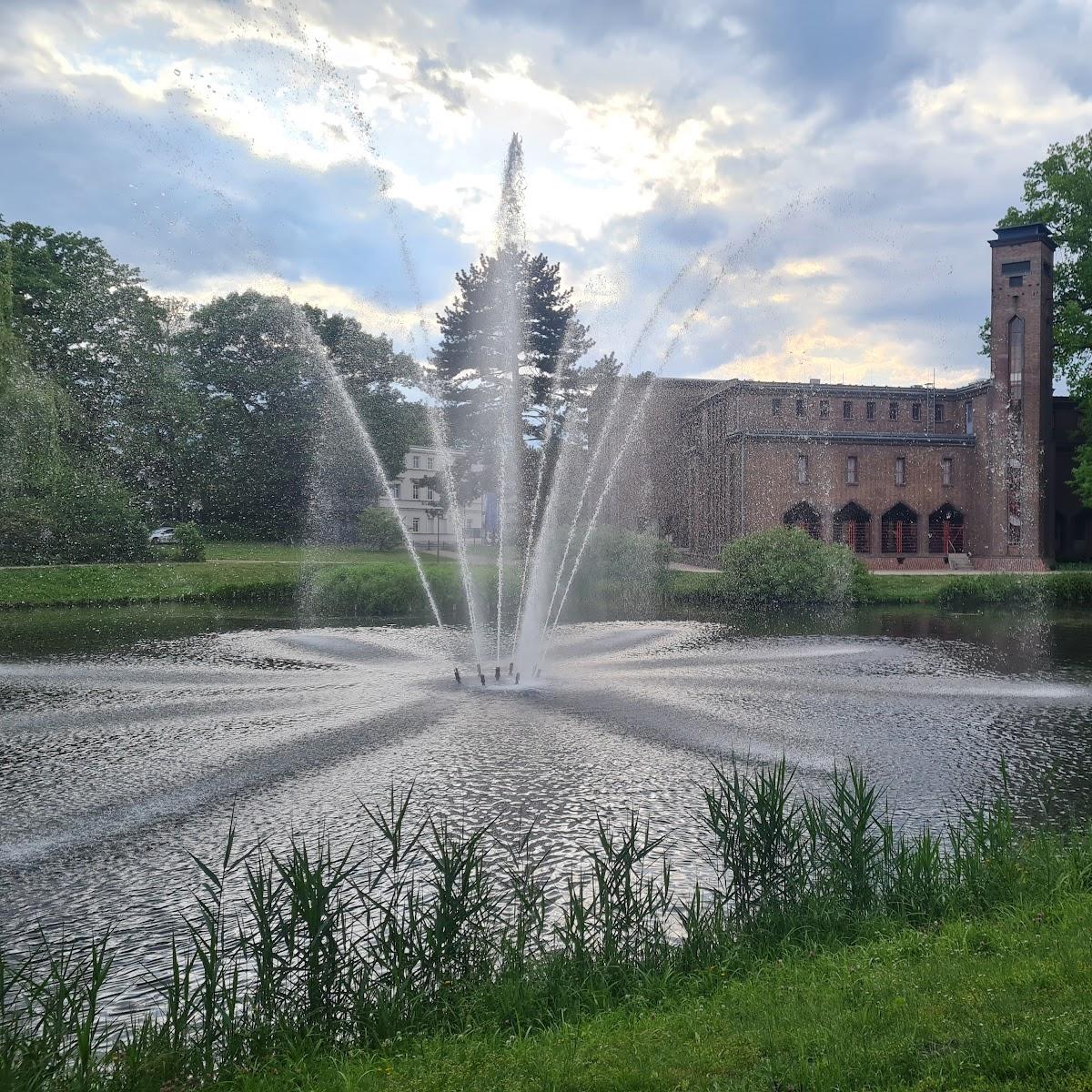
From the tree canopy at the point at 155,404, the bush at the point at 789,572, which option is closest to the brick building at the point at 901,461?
the bush at the point at 789,572

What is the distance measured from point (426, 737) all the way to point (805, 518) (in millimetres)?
43650

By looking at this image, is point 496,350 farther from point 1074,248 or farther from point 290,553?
point 1074,248

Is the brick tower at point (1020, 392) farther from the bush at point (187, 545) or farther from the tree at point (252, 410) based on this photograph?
the bush at point (187, 545)

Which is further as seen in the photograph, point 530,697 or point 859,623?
point 859,623

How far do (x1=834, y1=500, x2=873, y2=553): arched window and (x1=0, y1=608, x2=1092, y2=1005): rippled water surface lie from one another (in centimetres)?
3037

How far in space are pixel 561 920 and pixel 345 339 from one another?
189ft

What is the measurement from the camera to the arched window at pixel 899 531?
54062 mm

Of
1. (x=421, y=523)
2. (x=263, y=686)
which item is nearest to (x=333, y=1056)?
(x=263, y=686)

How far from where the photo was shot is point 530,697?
16.4 meters

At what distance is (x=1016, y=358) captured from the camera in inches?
1969

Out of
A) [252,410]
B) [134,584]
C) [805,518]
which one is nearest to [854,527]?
[805,518]

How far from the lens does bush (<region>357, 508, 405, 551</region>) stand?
5375 cm

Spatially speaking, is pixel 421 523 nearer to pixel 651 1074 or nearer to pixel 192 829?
pixel 192 829

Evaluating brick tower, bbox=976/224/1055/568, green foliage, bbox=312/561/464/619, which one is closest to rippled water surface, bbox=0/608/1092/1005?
green foliage, bbox=312/561/464/619
